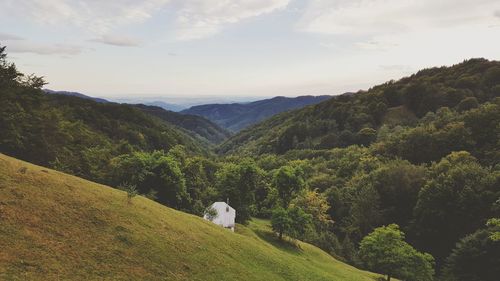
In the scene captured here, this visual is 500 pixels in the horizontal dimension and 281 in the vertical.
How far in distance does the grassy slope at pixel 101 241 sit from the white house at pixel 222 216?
21.0 m

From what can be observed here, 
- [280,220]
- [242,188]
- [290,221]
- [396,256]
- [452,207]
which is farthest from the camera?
[452,207]

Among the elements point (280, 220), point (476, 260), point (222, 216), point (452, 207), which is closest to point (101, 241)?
point (222, 216)

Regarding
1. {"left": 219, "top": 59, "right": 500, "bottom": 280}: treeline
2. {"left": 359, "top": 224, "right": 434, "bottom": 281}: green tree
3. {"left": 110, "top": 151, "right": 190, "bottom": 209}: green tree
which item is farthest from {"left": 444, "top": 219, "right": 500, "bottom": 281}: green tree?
{"left": 110, "top": 151, "right": 190, "bottom": 209}: green tree

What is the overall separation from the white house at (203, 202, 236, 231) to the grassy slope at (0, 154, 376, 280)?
21.0m

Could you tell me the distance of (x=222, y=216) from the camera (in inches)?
2633

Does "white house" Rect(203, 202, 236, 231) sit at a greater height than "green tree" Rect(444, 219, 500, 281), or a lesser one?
greater

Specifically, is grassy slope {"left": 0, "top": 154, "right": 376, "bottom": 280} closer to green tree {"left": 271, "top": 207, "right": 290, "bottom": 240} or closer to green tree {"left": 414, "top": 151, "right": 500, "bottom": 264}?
green tree {"left": 271, "top": 207, "right": 290, "bottom": 240}

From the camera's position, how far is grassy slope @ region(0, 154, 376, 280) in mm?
25781

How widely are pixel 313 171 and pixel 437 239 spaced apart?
222 ft

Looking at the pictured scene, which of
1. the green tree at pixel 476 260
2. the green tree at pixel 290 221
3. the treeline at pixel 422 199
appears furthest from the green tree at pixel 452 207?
the green tree at pixel 290 221

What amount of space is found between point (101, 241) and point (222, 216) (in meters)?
37.7

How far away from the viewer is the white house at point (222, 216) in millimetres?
65375

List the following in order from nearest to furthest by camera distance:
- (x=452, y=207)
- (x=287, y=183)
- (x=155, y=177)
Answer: (x=155, y=177) → (x=287, y=183) → (x=452, y=207)

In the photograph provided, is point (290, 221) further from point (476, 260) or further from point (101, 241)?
point (101, 241)
